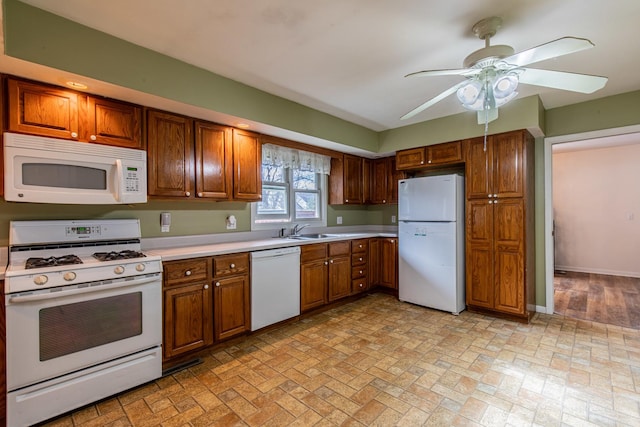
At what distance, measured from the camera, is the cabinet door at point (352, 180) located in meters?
4.57

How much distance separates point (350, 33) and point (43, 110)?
2152 millimetres

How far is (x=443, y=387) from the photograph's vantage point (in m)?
2.18

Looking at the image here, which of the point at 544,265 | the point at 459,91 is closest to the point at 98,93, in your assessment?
the point at 459,91

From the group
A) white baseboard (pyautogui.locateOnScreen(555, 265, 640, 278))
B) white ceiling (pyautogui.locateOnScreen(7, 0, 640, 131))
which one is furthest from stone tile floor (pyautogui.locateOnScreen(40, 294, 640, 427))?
white baseboard (pyautogui.locateOnScreen(555, 265, 640, 278))

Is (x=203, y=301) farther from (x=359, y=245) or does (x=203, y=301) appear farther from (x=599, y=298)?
(x=599, y=298)

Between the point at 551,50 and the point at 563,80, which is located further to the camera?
the point at 563,80

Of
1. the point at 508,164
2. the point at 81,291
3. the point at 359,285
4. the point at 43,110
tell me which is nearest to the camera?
the point at 81,291

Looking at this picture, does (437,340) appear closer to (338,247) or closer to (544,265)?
(338,247)

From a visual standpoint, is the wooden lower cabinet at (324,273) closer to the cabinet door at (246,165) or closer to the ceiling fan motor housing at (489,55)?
the cabinet door at (246,165)

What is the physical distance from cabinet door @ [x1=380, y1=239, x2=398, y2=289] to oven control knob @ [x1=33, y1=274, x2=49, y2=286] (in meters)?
3.75

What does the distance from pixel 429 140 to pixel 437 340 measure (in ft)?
8.07

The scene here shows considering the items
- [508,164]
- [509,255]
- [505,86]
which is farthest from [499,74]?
[509,255]

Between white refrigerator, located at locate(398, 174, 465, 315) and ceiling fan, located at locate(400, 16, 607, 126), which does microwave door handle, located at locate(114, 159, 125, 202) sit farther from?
white refrigerator, located at locate(398, 174, 465, 315)

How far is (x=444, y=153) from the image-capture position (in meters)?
3.90
